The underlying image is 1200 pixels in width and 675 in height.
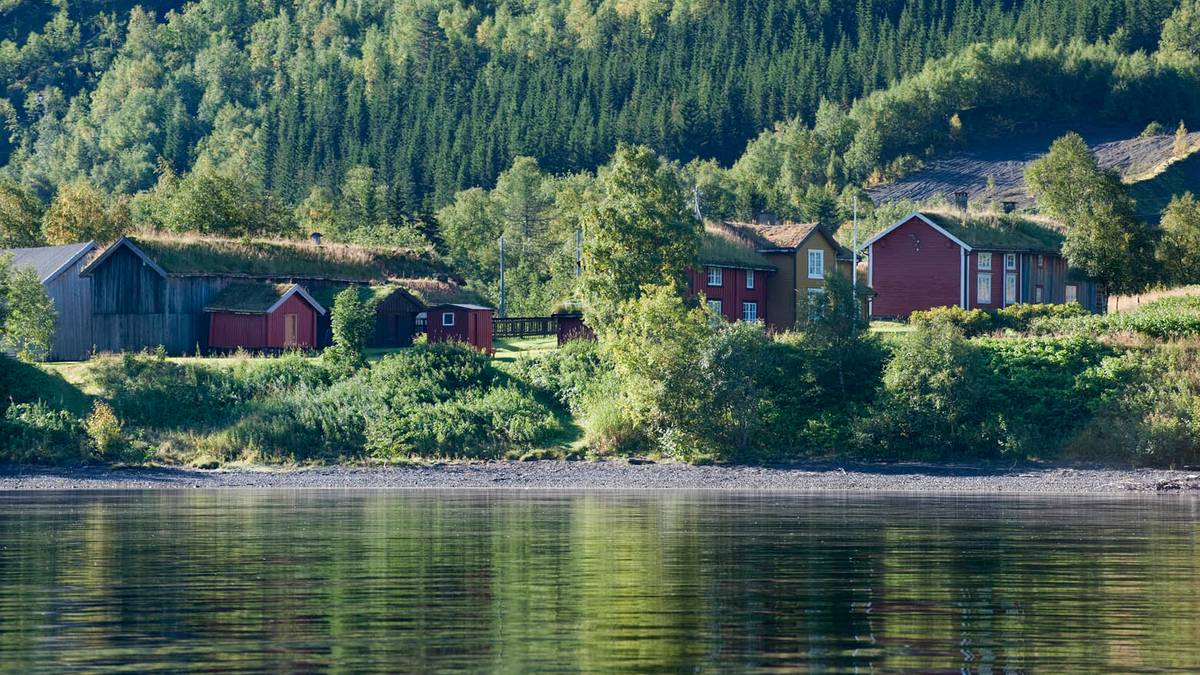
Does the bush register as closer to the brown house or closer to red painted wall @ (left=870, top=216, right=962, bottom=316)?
red painted wall @ (left=870, top=216, right=962, bottom=316)

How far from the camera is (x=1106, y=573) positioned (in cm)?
2938

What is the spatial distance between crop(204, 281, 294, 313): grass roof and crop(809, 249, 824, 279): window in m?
29.4

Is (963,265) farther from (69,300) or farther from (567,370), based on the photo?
(69,300)

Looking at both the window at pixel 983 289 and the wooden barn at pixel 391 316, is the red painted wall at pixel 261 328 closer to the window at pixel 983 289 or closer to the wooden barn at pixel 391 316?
the wooden barn at pixel 391 316

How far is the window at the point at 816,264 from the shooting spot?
9188 centimetres

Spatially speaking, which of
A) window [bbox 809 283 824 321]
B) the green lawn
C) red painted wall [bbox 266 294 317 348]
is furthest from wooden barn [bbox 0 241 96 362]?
window [bbox 809 283 824 321]

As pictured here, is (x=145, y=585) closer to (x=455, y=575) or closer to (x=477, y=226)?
(x=455, y=575)

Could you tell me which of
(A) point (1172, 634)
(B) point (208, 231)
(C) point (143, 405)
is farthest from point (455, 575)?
(B) point (208, 231)

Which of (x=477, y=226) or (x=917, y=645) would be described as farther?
(x=477, y=226)

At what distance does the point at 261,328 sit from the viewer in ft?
259

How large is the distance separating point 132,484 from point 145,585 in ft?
104

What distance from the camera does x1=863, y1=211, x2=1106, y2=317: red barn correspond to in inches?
3472

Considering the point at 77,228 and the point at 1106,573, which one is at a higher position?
the point at 77,228

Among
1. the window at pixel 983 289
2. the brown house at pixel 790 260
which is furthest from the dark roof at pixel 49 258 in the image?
the window at pixel 983 289
